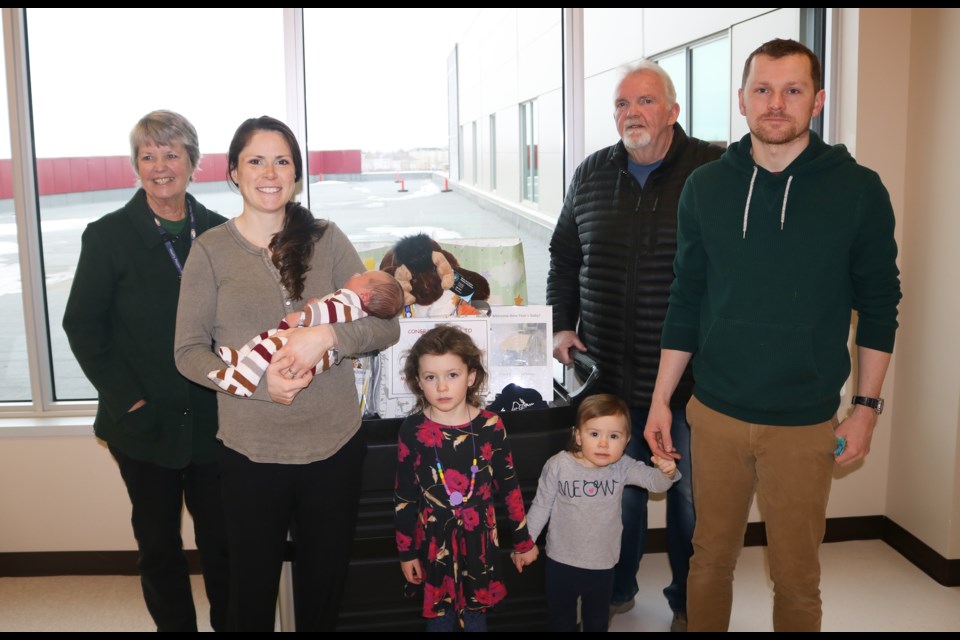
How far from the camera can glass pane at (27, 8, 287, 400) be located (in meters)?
3.27

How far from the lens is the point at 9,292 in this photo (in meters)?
3.49

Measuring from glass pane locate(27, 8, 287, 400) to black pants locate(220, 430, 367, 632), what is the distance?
170 centimetres

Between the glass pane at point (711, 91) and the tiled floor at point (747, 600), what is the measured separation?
2.06m

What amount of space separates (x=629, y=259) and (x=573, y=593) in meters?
1.09

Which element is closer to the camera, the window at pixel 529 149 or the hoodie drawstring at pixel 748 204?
the hoodie drawstring at pixel 748 204

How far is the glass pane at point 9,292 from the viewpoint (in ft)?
10.8

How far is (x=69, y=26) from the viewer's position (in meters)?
3.29

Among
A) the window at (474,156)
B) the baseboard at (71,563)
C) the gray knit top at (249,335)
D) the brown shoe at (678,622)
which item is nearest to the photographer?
the gray knit top at (249,335)

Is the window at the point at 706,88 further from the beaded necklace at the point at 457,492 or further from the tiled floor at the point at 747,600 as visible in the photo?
the beaded necklace at the point at 457,492

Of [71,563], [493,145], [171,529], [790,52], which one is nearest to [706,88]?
[493,145]

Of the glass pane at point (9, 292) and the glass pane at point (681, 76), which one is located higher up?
the glass pane at point (681, 76)

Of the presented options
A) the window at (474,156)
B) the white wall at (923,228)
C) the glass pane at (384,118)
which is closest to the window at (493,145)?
the window at (474,156)

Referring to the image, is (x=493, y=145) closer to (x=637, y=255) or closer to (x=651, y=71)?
(x=651, y=71)

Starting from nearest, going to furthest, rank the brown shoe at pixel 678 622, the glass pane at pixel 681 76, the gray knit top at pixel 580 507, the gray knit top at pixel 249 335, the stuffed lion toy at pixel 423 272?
the gray knit top at pixel 249 335, the gray knit top at pixel 580 507, the stuffed lion toy at pixel 423 272, the brown shoe at pixel 678 622, the glass pane at pixel 681 76
